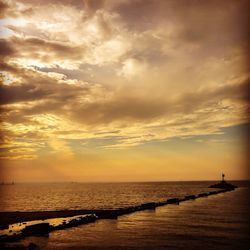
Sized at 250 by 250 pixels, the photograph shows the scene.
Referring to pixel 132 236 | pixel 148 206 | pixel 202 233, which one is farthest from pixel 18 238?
pixel 148 206

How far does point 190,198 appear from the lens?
12594 centimetres

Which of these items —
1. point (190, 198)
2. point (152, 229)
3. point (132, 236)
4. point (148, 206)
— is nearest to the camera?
point (132, 236)

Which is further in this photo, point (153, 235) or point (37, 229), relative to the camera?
point (37, 229)

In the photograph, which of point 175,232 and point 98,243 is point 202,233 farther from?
point 98,243

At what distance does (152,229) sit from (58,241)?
16864 millimetres

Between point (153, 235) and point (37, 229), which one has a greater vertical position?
point (37, 229)

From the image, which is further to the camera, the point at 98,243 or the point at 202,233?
the point at 202,233

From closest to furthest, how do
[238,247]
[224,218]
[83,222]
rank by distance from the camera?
[238,247], [83,222], [224,218]

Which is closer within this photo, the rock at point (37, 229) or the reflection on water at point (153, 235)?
the reflection on water at point (153, 235)

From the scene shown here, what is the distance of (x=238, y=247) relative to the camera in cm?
4088

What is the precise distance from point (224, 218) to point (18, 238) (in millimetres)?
41113

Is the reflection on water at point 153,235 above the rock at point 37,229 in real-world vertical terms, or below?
below

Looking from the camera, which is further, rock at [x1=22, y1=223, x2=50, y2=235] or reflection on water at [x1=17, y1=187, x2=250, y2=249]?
rock at [x1=22, y1=223, x2=50, y2=235]

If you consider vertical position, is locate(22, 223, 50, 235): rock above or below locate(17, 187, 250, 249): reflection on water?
above
